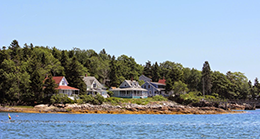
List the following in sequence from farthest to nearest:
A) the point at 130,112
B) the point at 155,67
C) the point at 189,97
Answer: the point at 155,67
the point at 189,97
the point at 130,112

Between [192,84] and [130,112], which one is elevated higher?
[192,84]

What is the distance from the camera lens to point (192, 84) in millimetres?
121938

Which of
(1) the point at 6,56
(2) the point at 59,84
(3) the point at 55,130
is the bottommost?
(3) the point at 55,130

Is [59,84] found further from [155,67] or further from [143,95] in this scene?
[155,67]

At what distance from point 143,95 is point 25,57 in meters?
38.8

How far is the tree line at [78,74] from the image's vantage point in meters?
70.6

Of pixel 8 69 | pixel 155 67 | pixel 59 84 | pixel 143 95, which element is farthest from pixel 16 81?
pixel 155 67

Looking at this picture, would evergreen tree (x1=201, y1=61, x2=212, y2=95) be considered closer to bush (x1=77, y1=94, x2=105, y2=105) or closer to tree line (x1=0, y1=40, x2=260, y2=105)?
tree line (x1=0, y1=40, x2=260, y2=105)

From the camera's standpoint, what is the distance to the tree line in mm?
70625

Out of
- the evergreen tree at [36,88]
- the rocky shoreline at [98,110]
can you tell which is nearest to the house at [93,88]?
the rocky shoreline at [98,110]

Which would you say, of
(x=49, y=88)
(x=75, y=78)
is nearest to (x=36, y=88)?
(x=49, y=88)

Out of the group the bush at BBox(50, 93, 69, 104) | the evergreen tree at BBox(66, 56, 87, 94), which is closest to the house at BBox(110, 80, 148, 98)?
the evergreen tree at BBox(66, 56, 87, 94)

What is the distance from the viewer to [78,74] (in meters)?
82.1

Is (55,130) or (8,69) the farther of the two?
(8,69)
